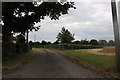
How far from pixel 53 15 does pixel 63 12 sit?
126cm

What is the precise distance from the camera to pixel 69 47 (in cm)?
4631

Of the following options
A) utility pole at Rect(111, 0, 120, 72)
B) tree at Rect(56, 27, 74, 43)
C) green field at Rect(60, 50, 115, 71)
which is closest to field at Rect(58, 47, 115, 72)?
green field at Rect(60, 50, 115, 71)

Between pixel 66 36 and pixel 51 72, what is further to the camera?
pixel 66 36

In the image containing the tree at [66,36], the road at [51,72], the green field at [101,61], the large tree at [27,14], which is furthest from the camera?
the tree at [66,36]

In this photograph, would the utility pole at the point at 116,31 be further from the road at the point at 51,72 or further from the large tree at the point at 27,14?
the large tree at the point at 27,14

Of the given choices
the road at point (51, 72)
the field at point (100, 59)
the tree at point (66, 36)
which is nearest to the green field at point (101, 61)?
the field at point (100, 59)

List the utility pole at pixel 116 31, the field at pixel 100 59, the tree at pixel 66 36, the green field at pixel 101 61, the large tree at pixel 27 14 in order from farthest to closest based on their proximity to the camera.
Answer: the tree at pixel 66 36, the large tree at pixel 27 14, the field at pixel 100 59, the green field at pixel 101 61, the utility pole at pixel 116 31

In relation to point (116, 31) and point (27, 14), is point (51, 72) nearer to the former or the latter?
point (116, 31)

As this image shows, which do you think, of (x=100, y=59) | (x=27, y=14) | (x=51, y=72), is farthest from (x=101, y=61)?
(x=27, y=14)

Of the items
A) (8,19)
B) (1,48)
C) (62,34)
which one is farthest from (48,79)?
(62,34)

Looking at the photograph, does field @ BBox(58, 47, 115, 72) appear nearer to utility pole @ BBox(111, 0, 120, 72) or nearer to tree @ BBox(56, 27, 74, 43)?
utility pole @ BBox(111, 0, 120, 72)

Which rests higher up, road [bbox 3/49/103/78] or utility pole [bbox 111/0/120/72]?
utility pole [bbox 111/0/120/72]

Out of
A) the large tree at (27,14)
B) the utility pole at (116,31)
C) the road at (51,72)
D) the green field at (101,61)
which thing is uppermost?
the large tree at (27,14)

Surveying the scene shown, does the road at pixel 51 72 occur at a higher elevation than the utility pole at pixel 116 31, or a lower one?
lower
